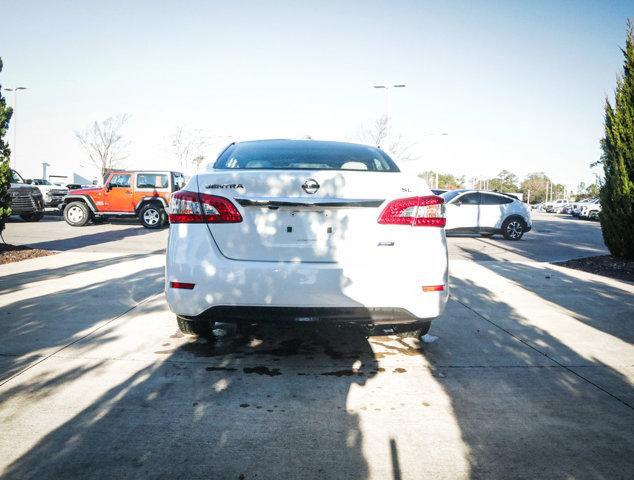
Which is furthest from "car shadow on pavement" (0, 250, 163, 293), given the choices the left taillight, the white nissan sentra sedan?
the white nissan sentra sedan

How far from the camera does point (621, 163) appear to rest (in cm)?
859

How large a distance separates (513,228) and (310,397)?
1346cm

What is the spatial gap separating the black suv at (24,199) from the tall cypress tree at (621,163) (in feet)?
56.6

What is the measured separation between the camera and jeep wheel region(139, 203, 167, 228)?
15461 mm

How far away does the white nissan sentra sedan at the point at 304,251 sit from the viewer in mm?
2885

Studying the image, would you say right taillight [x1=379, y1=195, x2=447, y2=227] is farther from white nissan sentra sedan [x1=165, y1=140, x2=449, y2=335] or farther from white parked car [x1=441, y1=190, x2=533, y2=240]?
white parked car [x1=441, y1=190, x2=533, y2=240]

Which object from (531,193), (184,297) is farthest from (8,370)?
(531,193)

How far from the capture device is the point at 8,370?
10.2 ft

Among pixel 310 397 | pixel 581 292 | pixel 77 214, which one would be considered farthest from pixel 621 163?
pixel 77 214

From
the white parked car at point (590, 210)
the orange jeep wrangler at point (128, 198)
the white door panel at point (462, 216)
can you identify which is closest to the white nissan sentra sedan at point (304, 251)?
the white door panel at point (462, 216)

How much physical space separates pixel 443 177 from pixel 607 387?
125 meters

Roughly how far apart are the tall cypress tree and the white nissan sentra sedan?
7490 mm

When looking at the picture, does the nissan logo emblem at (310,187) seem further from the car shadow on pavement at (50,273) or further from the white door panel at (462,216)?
the white door panel at (462,216)

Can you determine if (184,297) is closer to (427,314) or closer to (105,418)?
(105,418)
